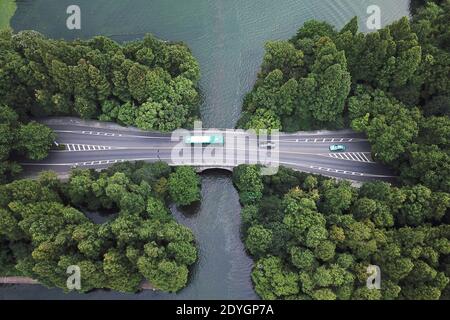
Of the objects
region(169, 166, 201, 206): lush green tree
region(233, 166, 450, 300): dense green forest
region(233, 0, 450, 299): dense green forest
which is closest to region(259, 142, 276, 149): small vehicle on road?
region(233, 0, 450, 299): dense green forest

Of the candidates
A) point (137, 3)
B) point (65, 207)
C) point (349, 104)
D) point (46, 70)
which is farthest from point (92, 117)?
point (349, 104)

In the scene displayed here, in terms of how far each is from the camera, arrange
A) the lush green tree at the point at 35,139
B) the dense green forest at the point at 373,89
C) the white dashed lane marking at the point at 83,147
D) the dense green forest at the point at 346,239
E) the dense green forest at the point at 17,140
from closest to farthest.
Answer: the dense green forest at the point at 346,239 → the dense green forest at the point at 373,89 → the dense green forest at the point at 17,140 → the lush green tree at the point at 35,139 → the white dashed lane marking at the point at 83,147

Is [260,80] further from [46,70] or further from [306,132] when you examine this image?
[46,70]

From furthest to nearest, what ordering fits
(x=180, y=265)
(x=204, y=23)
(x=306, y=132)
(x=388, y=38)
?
(x=204, y=23)
(x=306, y=132)
(x=388, y=38)
(x=180, y=265)

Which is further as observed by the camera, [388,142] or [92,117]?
[92,117]

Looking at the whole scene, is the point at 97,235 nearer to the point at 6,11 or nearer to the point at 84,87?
the point at 84,87

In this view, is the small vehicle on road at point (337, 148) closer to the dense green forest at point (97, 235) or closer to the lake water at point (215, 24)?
the lake water at point (215, 24)

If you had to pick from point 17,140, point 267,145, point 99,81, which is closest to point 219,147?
point 267,145

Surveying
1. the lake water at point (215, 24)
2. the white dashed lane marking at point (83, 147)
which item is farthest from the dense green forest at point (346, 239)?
the white dashed lane marking at point (83, 147)
